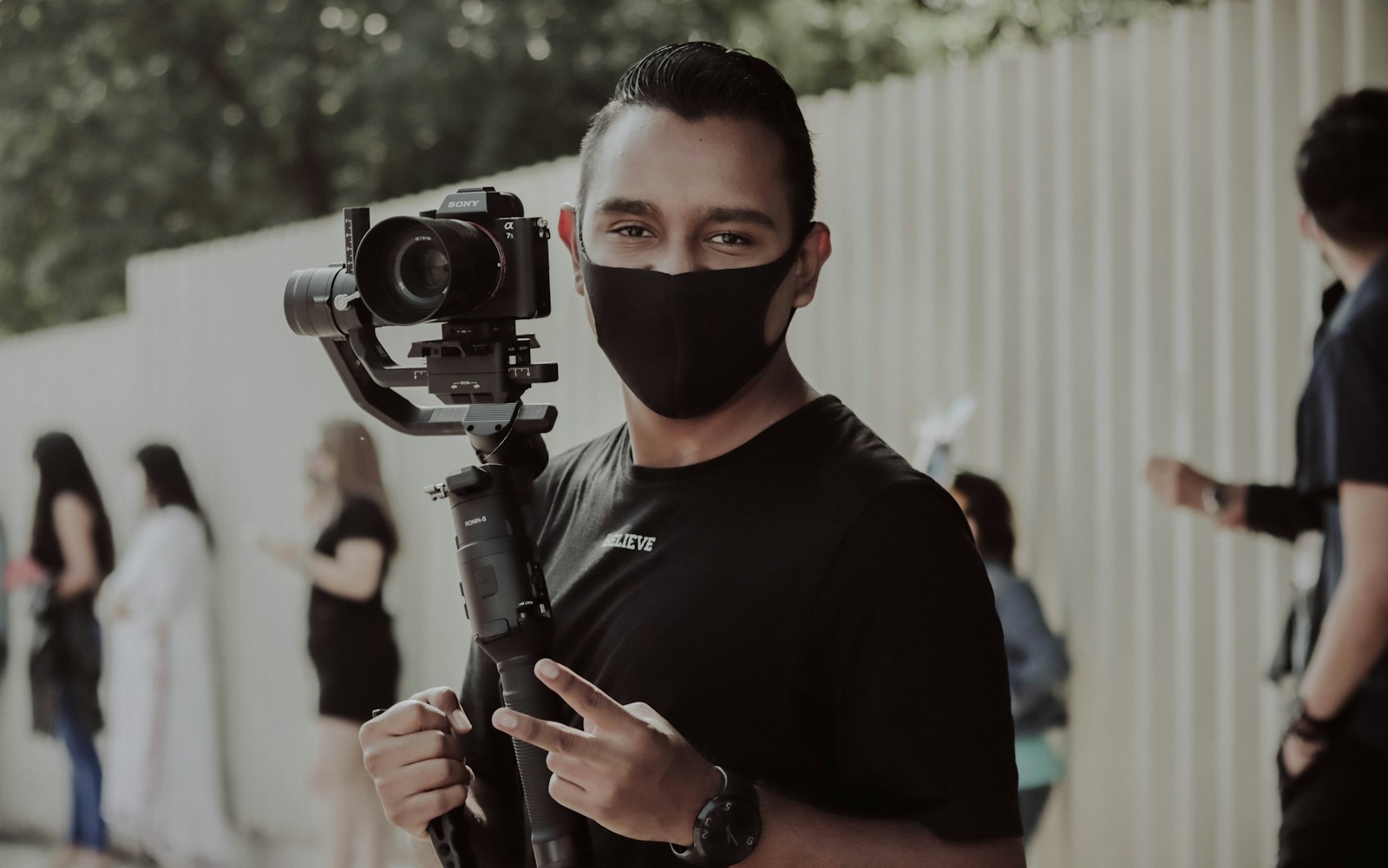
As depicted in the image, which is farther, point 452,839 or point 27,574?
point 27,574

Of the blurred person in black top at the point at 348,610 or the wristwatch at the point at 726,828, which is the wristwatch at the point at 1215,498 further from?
the blurred person in black top at the point at 348,610

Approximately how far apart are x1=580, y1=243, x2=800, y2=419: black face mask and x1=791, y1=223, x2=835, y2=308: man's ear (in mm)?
30

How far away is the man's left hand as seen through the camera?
56.1 inches

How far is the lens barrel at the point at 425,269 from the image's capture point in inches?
67.0

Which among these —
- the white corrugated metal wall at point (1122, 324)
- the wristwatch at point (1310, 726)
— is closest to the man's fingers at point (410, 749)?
the wristwatch at point (1310, 726)

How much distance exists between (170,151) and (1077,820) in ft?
43.7

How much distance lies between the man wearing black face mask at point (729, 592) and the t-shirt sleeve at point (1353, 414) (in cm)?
155

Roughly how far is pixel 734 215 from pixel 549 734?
0.66 metres

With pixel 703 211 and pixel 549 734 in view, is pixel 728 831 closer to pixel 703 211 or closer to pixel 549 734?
pixel 549 734

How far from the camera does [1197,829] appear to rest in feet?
14.0

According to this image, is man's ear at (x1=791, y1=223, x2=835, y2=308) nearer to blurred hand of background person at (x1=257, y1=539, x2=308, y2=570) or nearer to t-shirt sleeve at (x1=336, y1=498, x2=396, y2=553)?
t-shirt sleeve at (x1=336, y1=498, x2=396, y2=553)

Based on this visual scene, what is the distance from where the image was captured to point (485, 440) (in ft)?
5.71

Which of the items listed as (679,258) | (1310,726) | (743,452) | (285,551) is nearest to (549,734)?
(743,452)

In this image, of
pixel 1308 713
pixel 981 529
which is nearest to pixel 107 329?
pixel 981 529
